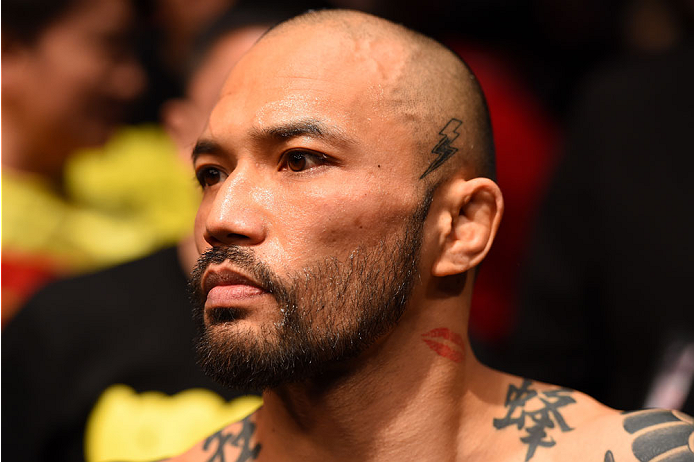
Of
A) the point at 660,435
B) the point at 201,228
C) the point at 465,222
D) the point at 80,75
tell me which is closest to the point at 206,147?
the point at 201,228

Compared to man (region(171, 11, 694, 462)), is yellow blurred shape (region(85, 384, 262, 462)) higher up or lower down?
lower down

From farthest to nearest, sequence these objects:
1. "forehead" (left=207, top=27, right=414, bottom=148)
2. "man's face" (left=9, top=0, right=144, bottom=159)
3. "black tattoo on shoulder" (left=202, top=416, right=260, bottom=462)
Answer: "man's face" (left=9, top=0, right=144, bottom=159)
"black tattoo on shoulder" (left=202, top=416, right=260, bottom=462)
"forehead" (left=207, top=27, right=414, bottom=148)

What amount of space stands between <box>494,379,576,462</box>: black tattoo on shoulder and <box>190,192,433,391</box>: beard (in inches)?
15.5

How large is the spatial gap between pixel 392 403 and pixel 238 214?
56cm

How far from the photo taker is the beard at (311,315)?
7.10ft

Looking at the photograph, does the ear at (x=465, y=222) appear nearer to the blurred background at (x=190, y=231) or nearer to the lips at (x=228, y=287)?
the lips at (x=228, y=287)

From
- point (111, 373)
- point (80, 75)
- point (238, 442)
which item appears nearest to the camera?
point (238, 442)

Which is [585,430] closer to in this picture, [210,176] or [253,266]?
[253,266]

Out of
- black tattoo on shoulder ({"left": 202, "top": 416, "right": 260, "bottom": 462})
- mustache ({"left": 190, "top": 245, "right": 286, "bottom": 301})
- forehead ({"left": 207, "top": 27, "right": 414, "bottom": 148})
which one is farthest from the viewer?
black tattoo on shoulder ({"left": 202, "top": 416, "right": 260, "bottom": 462})

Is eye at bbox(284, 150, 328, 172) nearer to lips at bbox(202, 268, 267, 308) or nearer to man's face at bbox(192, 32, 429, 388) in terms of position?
man's face at bbox(192, 32, 429, 388)

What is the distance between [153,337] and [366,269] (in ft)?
4.33

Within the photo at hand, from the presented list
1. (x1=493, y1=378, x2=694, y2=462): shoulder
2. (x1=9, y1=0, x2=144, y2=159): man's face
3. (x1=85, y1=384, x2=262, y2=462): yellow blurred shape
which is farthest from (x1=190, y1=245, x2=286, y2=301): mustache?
(x1=9, y1=0, x2=144, y2=159): man's face

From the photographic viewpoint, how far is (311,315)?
86.4 inches

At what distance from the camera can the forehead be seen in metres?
2.27
